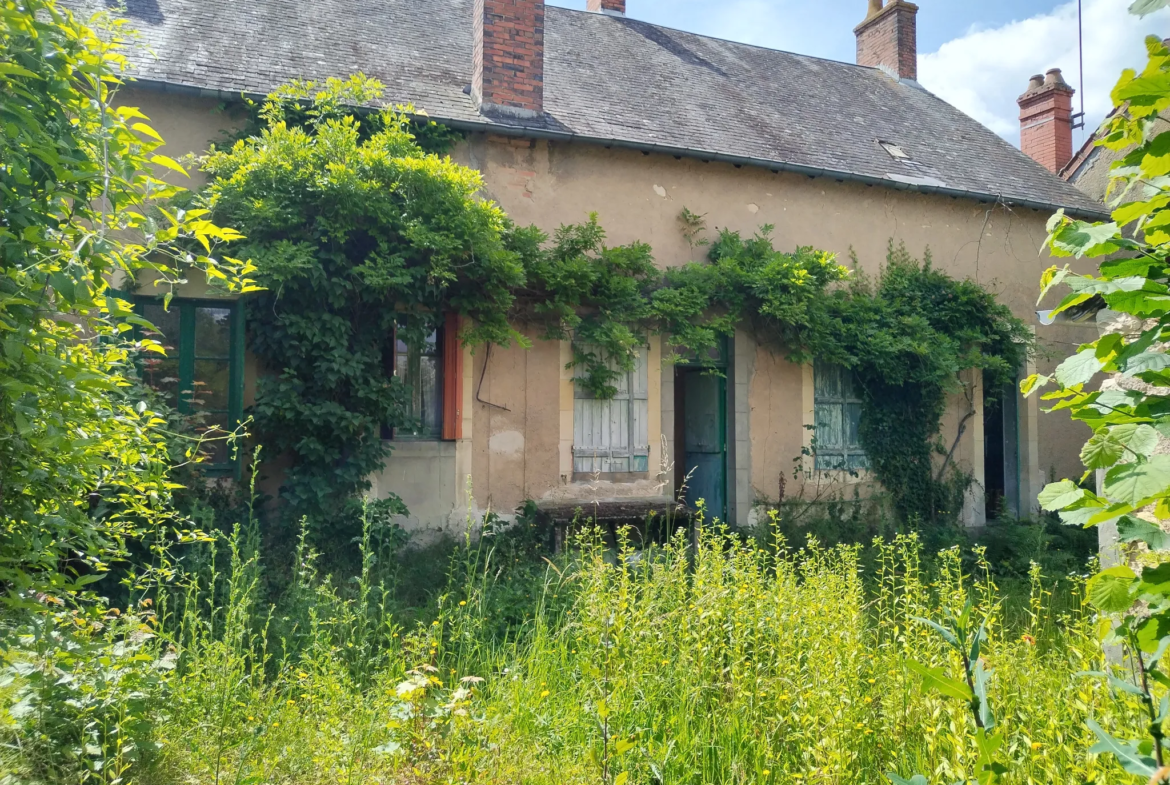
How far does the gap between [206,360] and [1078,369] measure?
710cm

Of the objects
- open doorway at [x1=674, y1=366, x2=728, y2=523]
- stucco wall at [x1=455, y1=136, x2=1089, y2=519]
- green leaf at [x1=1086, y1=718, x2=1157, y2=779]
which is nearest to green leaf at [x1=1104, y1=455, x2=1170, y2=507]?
green leaf at [x1=1086, y1=718, x2=1157, y2=779]

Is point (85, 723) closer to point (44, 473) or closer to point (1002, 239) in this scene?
point (44, 473)

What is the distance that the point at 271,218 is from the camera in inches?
261

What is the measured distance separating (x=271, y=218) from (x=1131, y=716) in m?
6.45

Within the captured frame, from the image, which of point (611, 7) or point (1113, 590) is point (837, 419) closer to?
point (611, 7)

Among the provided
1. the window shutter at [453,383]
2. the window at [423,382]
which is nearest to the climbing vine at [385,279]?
the window at [423,382]

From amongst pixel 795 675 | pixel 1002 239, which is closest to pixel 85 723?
pixel 795 675

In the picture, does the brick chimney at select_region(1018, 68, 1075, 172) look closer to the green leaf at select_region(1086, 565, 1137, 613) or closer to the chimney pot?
the chimney pot

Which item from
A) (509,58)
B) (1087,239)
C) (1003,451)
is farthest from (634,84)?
(1087,239)

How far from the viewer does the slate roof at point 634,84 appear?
822 centimetres

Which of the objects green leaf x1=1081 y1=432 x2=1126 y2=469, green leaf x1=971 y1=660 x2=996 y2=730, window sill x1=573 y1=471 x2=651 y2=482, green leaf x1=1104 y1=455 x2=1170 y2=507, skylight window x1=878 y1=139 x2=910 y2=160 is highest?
skylight window x1=878 y1=139 x2=910 y2=160

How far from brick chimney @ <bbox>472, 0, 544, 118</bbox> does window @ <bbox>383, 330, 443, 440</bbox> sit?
101 inches

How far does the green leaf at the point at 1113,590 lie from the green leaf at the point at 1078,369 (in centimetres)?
35

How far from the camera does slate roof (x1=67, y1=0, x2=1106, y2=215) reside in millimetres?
8219
